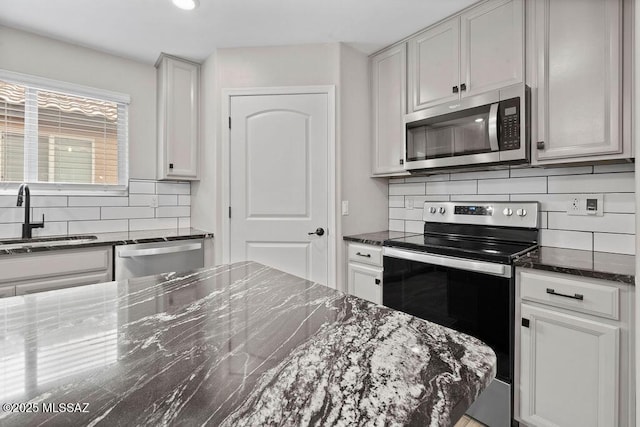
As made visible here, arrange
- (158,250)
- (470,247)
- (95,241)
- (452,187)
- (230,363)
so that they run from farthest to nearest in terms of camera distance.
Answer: (452,187), (158,250), (95,241), (470,247), (230,363)

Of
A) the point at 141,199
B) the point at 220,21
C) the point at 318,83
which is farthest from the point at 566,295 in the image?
the point at 141,199

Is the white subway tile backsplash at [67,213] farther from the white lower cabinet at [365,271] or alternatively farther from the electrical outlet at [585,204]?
the electrical outlet at [585,204]

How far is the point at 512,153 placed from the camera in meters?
1.80

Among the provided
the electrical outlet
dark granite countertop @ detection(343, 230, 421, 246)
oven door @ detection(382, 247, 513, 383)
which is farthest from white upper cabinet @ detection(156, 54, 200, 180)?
the electrical outlet

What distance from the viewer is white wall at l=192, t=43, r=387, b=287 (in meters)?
2.50

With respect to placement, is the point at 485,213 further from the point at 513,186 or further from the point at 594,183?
the point at 594,183

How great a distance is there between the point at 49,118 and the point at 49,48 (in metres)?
0.53

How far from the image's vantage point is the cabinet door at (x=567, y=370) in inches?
52.7

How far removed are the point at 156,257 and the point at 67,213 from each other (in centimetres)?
85

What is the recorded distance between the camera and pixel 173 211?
2986mm

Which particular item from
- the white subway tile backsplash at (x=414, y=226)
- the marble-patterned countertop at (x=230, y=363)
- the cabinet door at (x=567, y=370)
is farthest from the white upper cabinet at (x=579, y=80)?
the marble-patterned countertop at (x=230, y=363)

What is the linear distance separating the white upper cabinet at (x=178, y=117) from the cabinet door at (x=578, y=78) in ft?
8.35

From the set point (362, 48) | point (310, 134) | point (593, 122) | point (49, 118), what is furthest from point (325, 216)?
point (49, 118)

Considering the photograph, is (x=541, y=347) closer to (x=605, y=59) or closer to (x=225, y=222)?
(x=605, y=59)
